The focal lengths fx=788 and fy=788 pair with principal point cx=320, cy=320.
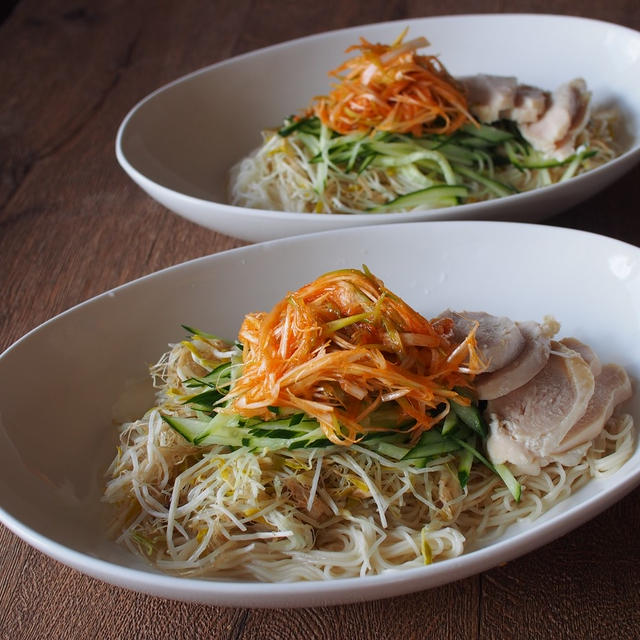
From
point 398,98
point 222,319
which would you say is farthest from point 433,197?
point 222,319

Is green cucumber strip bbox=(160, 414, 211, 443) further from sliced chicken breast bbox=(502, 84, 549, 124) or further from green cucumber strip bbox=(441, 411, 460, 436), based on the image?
sliced chicken breast bbox=(502, 84, 549, 124)

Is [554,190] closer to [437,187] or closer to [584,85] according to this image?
[437,187]

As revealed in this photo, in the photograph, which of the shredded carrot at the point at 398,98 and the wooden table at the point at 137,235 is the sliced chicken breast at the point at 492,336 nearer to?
the wooden table at the point at 137,235

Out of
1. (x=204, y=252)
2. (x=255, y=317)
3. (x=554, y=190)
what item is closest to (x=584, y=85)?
(x=554, y=190)

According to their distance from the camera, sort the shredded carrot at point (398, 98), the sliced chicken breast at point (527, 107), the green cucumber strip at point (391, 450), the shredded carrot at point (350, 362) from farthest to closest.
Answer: the sliced chicken breast at point (527, 107), the shredded carrot at point (398, 98), the green cucumber strip at point (391, 450), the shredded carrot at point (350, 362)

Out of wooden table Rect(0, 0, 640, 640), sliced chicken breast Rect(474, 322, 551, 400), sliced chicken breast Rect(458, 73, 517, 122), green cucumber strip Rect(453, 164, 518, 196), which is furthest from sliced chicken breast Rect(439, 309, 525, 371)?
sliced chicken breast Rect(458, 73, 517, 122)

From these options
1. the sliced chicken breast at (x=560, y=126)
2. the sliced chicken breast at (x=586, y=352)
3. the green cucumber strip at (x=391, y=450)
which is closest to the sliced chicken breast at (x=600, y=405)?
the sliced chicken breast at (x=586, y=352)
